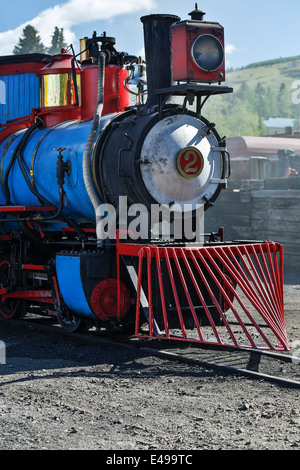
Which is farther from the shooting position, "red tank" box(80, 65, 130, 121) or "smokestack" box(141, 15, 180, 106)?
"red tank" box(80, 65, 130, 121)

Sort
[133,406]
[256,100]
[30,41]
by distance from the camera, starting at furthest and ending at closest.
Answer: [256,100] < [30,41] < [133,406]

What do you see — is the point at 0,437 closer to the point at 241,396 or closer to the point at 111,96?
the point at 241,396

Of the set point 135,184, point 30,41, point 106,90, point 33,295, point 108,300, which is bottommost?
point 33,295

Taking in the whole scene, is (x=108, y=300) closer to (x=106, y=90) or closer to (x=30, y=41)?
(x=106, y=90)

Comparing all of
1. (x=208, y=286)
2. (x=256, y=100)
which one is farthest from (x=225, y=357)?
(x=256, y=100)

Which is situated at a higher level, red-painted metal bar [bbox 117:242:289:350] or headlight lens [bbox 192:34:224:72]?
headlight lens [bbox 192:34:224:72]

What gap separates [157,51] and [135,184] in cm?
146

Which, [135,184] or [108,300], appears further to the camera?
[108,300]

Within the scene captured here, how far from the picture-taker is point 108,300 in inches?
274

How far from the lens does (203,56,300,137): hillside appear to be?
307ft

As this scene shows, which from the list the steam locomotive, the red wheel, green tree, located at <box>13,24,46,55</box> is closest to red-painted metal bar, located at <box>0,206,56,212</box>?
the steam locomotive

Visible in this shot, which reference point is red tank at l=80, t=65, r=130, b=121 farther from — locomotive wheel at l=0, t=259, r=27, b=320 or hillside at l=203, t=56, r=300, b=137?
hillside at l=203, t=56, r=300, b=137

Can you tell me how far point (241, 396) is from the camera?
5148 millimetres

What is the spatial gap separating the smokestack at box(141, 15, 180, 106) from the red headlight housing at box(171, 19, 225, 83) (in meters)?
0.28
